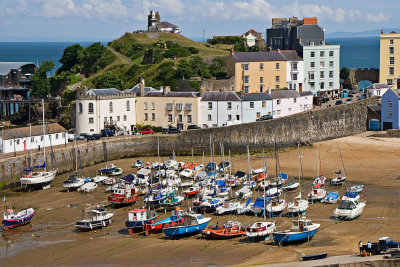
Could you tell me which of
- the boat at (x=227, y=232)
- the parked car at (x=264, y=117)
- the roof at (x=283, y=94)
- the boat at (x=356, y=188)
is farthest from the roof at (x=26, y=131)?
the boat at (x=356, y=188)

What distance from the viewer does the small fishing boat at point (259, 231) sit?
3441 cm

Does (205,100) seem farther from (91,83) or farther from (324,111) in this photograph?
(91,83)

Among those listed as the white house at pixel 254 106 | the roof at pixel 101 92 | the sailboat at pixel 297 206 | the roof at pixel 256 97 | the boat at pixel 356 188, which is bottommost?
the sailboat at pixel 297 206

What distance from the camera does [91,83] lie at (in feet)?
250

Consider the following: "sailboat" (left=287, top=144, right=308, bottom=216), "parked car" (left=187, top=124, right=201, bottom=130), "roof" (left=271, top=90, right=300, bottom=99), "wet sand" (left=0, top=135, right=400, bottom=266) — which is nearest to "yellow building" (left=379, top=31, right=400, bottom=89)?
"roof" (left=271, top=90, right=300, bottom=99)

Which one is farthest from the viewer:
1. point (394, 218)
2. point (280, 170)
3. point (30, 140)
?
point (30, 140)

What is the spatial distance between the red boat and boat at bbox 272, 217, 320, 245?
1185 centimetres

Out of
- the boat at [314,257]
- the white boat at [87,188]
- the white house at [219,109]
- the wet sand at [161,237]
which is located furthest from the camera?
the white house at [219,109]

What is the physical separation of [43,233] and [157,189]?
367 inches

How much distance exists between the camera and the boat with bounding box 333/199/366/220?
37.4m

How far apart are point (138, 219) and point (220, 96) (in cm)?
2647

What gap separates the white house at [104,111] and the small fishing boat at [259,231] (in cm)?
2942

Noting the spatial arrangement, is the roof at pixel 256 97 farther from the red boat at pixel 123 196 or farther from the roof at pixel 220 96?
the red boat at pixel 123 196

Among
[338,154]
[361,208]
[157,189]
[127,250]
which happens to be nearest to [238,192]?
[157,189]
